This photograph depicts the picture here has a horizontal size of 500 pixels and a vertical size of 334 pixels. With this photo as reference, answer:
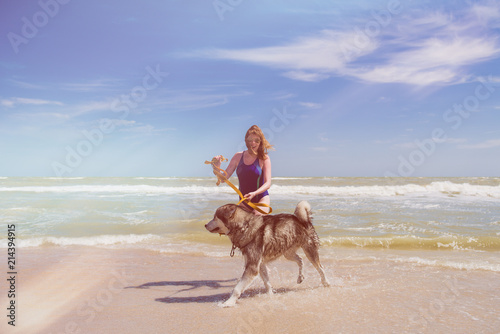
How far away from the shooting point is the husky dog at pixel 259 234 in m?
4.86

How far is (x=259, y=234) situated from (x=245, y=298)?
92cm

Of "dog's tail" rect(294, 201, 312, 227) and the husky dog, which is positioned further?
"dog's tail" rect(294, 201, 312, 227)

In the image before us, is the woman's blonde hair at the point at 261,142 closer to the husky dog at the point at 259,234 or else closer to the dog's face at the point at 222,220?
the husky dog at the point at 259,234

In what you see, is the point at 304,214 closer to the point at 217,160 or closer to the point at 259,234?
the point at 259,234

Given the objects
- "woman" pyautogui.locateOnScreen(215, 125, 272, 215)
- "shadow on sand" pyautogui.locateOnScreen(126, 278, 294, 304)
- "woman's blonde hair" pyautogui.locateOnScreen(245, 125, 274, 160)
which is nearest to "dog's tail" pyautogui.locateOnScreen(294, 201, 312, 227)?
"woman" pyautogui.locateOnScreen(215, 125, 272, 215)

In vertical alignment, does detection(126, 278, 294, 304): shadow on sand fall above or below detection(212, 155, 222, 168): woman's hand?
below

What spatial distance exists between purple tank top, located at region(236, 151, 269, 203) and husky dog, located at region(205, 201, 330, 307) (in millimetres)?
660

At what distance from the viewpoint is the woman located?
18.2 ft

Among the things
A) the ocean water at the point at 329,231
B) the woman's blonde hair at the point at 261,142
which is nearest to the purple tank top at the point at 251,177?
the woman's blonde hair at the point at 261,142

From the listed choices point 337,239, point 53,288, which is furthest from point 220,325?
point 337,239

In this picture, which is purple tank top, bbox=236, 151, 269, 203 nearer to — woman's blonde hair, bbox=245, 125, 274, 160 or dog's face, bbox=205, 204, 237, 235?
woman's blonde hair, bbox=245, 125, 274, 160

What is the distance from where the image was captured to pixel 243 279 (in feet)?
15.6

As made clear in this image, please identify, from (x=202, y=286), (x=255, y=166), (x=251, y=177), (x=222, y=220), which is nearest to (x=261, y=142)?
(x=255, y=166)

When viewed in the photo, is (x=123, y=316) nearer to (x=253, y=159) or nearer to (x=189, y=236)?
(x=253, y=159)
